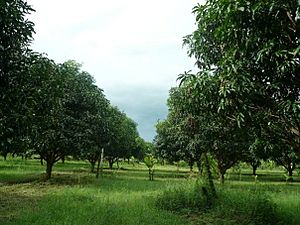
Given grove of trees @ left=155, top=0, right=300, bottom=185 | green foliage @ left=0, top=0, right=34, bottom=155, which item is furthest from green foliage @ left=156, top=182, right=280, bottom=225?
green foliage @ left=0, top=0, right=34, bottom=155

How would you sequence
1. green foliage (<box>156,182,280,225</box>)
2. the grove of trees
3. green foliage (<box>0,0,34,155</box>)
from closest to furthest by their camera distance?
the grove of trees < green foliage (<box>0,0,34,155</box>) < green foliage (<box>156,182,280,225</box>)

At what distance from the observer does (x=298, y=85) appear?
8883 millimetres

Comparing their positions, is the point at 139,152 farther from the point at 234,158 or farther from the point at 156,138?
the point at 234,158

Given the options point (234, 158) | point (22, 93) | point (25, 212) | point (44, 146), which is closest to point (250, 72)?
point (22, 93)

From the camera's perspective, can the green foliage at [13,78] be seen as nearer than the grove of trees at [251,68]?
No

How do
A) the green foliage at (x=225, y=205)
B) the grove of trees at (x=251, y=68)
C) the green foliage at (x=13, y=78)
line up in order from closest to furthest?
1. the grove of trees at (x=251, y=68)
2. the green foliage at (x=13, y=78)
3. the green foliage at (x=225, y=205)

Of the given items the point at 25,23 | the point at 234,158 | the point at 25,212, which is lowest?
the point at 25,212

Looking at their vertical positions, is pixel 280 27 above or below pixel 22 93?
above

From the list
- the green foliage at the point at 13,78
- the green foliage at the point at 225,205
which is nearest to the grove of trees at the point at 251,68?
the green foliage at the point at 225,205

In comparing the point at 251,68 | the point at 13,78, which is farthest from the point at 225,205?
the point at 13,78

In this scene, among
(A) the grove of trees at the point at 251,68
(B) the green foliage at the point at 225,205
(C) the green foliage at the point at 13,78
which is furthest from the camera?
(B) the green foliage at the point at 225,205

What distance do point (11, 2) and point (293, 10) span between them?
7983mm

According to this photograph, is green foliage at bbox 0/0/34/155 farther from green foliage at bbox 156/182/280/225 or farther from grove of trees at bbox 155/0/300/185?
green foliage at bbox 156/182/280/225

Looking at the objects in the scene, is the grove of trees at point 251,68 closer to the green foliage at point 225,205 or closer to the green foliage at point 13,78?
the green foliage at point 225,205
